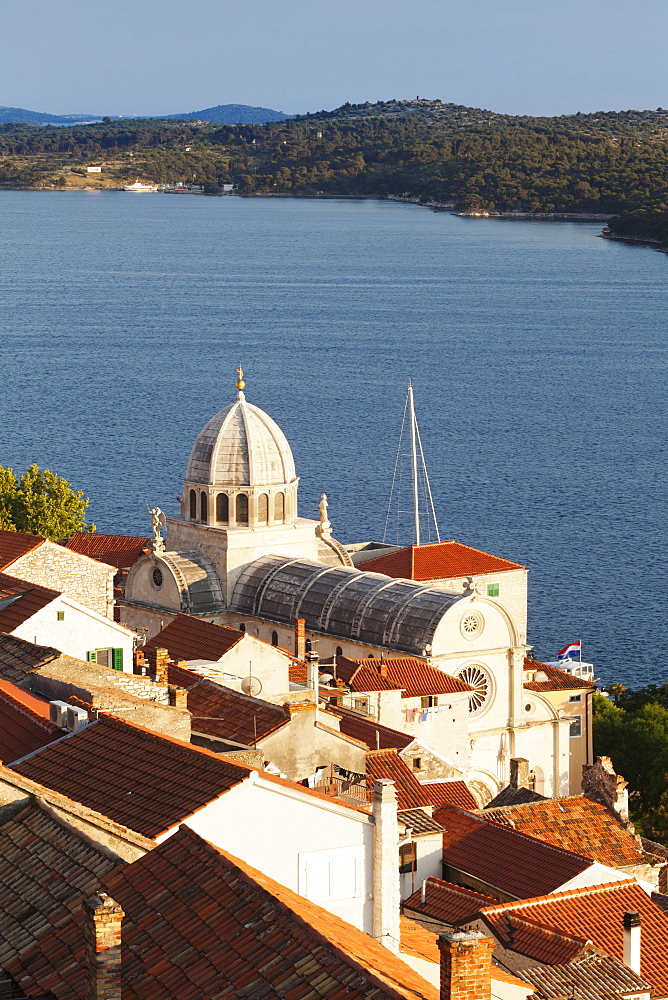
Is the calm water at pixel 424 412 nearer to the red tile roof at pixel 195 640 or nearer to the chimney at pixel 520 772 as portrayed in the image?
the chimney at pixel 520 772

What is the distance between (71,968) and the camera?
48.8 ft

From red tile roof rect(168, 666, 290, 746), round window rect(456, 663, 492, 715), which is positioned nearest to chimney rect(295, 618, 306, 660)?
round window rect(456, 663, 492, 715)

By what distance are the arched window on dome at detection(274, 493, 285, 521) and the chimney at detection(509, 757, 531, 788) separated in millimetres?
11009

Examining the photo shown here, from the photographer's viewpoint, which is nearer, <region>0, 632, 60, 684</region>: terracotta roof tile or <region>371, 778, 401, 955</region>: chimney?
<region>371, 778, 401, 955</region>: chimney

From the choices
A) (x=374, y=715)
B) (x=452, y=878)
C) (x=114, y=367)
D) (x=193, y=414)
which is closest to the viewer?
(x=452, y=878)

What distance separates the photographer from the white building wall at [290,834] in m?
18.0

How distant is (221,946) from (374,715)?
1261 inches

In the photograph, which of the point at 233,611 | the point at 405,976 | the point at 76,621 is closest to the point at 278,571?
the point at 233,611

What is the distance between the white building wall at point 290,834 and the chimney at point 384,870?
8 cm

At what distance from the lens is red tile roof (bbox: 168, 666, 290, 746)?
29928 mm

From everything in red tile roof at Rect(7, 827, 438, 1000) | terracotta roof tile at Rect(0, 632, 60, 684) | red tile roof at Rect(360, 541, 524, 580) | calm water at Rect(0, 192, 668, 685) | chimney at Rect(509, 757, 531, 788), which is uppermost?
red tile roof at Rect(7, 827, 438, 1000)

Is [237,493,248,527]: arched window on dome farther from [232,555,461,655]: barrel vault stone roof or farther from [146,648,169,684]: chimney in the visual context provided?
[146,648,169,684]: chimney

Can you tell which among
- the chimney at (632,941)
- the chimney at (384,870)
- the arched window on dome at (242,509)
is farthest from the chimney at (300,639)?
the chimney at (384,870)

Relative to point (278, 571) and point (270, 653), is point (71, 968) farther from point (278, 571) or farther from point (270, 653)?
point (278, 571)
